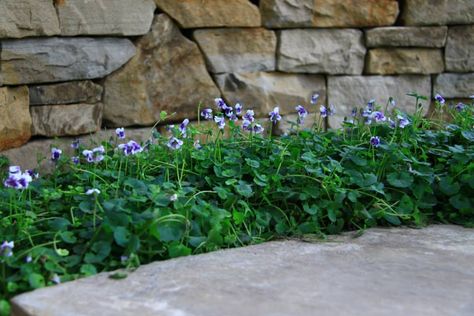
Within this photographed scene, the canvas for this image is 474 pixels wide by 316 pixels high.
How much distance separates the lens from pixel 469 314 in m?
1.79

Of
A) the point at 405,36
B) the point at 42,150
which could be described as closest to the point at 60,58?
the point at 42,150

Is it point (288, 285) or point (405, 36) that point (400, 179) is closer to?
point (288, 285)

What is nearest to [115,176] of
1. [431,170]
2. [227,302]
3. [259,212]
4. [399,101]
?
[259,212]

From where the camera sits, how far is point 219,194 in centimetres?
244

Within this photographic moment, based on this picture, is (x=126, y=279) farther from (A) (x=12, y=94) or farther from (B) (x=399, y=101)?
(B) (x=399, y=101)

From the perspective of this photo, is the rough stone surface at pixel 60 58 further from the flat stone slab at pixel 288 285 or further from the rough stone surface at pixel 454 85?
the rough stone surface at pixel 454 85

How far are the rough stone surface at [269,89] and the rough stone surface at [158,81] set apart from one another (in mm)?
139

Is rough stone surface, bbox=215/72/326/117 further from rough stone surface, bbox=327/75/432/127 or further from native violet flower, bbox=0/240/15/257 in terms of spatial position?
native violet flower, bbox=0/240/15/257

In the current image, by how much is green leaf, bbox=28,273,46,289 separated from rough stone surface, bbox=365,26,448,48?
7.46 feet

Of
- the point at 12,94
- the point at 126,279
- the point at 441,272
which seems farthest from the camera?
the point at 12,94

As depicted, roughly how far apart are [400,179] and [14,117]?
1.48 metres

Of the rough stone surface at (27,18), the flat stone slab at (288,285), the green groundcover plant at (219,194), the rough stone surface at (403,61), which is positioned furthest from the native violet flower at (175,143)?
the rough stone surface at (403,61)

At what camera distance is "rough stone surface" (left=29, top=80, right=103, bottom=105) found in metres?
2.99

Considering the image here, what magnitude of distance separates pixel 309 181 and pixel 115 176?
26.1 inches
